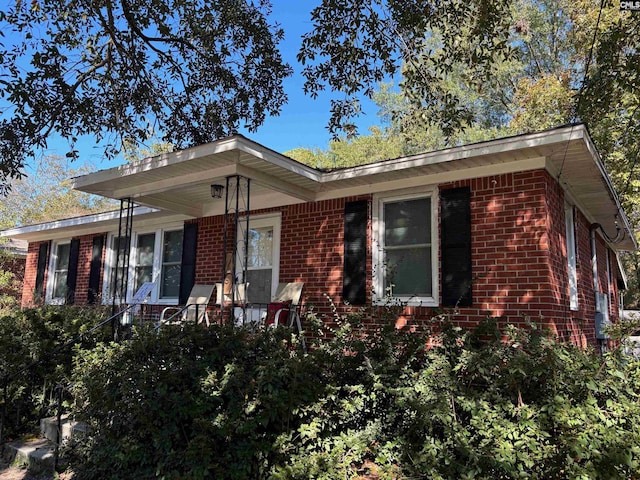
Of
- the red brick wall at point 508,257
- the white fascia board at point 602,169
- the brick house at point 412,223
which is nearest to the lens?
the white fascia board at point 602,169

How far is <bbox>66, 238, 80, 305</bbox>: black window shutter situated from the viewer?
11.0 metres

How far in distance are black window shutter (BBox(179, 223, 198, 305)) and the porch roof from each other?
3.01 feet

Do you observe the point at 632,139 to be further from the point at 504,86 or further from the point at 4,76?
the point at 504,86

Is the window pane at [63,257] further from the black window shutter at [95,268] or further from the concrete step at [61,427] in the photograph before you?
the concrete step at [61,427]

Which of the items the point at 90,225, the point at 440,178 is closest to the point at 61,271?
the point at 90,225

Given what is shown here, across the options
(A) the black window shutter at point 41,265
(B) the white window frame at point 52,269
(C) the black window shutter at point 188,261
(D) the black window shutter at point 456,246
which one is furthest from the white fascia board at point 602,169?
(A) the black window shutter at point 41,265

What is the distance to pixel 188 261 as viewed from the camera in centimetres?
847

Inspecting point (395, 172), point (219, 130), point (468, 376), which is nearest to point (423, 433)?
point (468, 376)

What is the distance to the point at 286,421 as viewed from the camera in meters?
3.74

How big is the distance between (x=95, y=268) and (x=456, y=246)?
28.1ft

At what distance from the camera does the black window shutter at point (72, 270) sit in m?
11.0

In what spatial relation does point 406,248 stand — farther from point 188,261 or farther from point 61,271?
point 61,271

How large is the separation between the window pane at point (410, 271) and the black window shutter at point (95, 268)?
7400mm

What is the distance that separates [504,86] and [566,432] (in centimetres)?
2228
